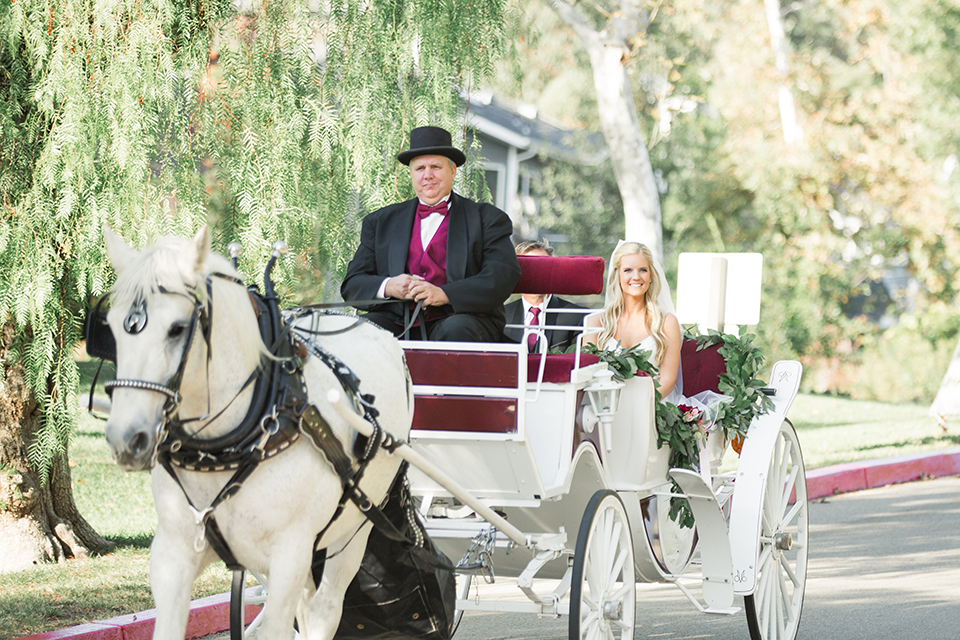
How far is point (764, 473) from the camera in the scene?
219 inches

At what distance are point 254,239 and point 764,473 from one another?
3.00 meters

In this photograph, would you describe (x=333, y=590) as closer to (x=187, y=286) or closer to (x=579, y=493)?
(x=187, y=286)

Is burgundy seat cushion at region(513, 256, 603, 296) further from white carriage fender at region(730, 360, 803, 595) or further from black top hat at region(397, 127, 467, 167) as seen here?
white carriage fender at region(730, 360, 803, 595)

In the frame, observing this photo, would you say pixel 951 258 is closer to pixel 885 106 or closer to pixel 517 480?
pixel 885 106

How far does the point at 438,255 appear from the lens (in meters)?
4.96

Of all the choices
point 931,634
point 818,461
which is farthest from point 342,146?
A: point 818,461

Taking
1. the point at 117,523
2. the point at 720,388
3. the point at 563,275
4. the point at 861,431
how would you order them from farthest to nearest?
the point at 861,431 → the point at 117,523 → the point at 720,388 → the point at 563,275

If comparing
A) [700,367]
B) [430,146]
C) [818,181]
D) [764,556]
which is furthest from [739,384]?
[818,181]

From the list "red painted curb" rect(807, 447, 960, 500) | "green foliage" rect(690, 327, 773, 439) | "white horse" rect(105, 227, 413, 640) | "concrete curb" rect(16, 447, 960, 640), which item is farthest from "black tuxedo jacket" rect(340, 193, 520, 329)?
"red painted curb" rect(807, 447, 960, 500)

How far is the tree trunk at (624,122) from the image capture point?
15297mm

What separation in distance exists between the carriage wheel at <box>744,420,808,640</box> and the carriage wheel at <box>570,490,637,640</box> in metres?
1.00

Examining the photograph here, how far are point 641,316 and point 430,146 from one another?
1734 millimetres

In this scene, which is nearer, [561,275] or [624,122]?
[561,275]

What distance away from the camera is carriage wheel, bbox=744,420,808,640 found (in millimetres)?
5652
